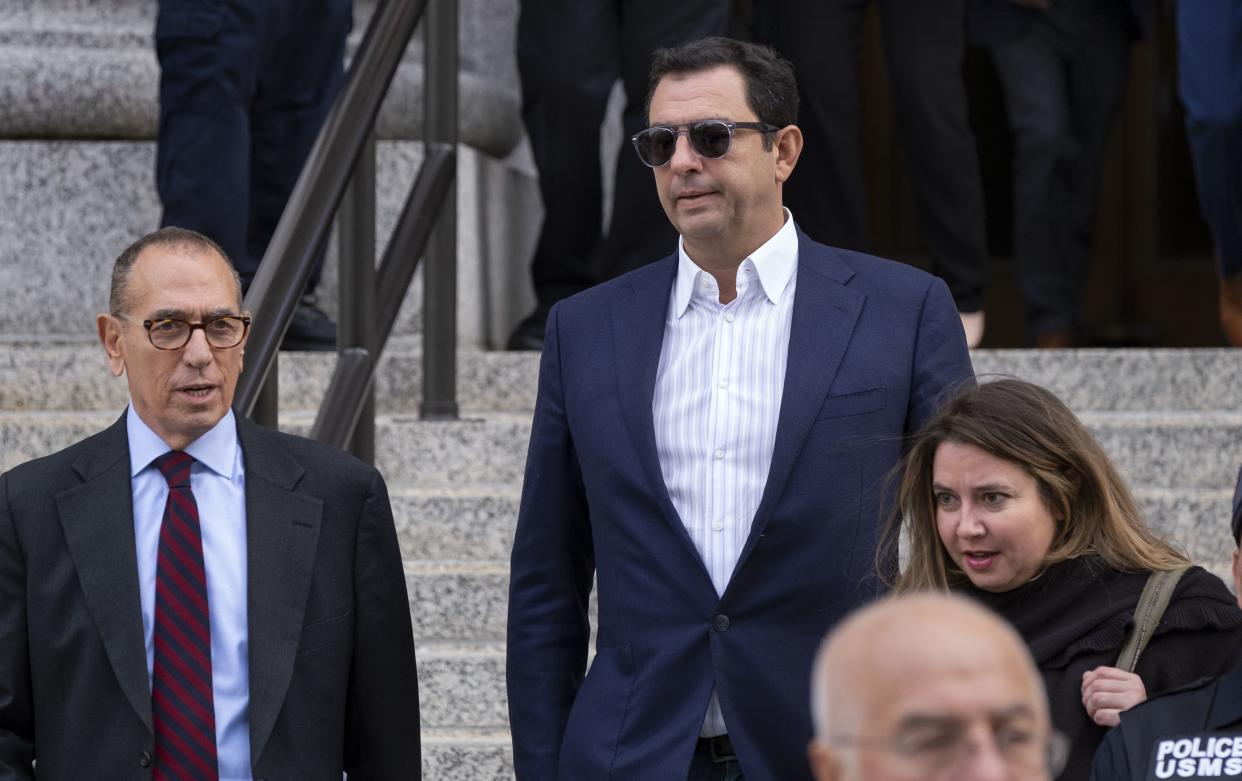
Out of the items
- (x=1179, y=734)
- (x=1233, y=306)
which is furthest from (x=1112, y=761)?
(x=1233, y=306)

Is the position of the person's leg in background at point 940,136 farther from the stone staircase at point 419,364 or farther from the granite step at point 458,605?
the granite step at point 458,605

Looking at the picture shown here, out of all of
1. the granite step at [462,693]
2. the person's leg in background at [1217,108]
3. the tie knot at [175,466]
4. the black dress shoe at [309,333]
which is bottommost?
the granite step at [462,693]

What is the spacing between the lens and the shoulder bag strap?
2816 mm

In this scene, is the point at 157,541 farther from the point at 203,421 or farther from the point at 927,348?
the point at 927,348

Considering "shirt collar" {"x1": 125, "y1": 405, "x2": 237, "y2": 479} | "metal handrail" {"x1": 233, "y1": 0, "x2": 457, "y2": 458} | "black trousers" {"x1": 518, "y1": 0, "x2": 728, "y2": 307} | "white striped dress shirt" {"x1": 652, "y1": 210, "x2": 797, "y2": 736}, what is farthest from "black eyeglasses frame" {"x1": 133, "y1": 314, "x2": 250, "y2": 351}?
"black trousers" {"x1": 518, "y1": 0, "x2": 728, "y2": 307}

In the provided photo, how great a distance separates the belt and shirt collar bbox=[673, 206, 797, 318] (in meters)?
0.64

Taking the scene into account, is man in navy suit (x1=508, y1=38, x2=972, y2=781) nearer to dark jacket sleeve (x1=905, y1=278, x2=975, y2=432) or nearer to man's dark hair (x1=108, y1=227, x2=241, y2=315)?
dark jacket sleeve (x1=905, y1=278, x2=975, y2=432)

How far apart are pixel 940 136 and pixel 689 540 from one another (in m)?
3.00

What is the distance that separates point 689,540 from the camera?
9.86 feet

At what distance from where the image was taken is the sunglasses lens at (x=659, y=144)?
3.13 meters

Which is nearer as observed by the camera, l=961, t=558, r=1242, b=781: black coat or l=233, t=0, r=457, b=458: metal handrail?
l=961, t=558, r=1242, b=781: black coat

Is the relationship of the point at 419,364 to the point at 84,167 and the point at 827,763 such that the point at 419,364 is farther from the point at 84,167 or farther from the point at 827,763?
the point at 827,763

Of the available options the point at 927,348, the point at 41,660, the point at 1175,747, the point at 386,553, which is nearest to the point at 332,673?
the point at 386,553

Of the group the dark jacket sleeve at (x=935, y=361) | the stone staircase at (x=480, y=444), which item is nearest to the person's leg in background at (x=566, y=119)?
the stone staircase at (x=480, y=444)
